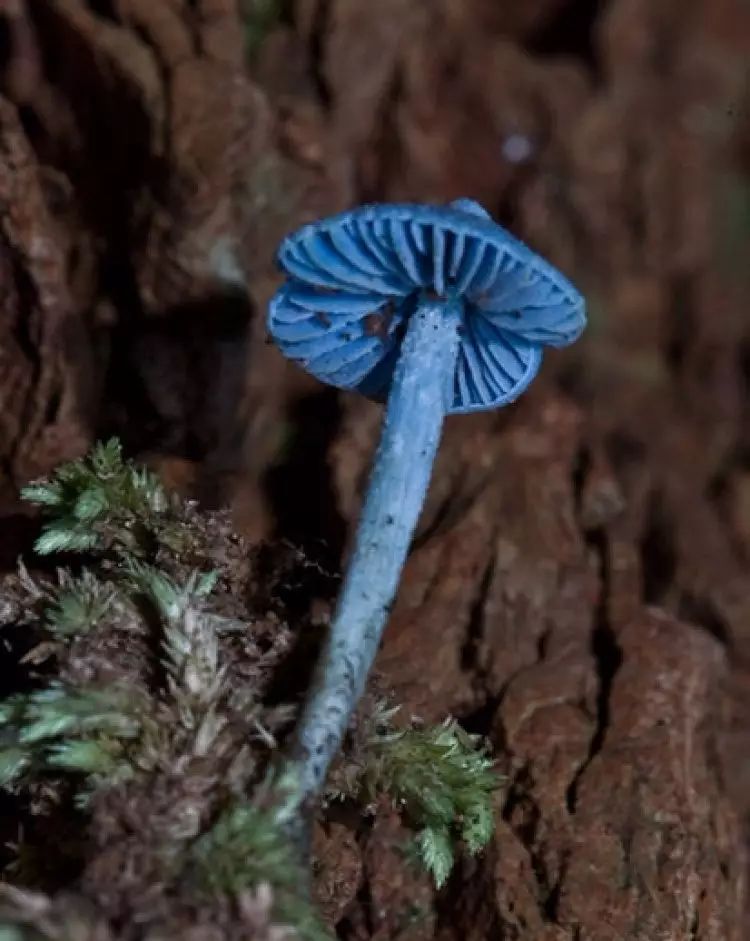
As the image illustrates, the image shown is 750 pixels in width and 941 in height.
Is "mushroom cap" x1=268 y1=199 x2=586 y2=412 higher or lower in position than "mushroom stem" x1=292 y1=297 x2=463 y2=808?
higher

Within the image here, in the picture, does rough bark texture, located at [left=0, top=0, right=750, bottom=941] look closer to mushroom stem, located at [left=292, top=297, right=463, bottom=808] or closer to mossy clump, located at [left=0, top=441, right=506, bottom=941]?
mossy clump, located at [left=0, top=441, right=506, bottom=941]

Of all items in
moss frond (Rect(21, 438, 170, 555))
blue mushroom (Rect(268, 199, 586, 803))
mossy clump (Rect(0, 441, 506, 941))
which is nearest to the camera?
mossy clump (Rect(0, 441, 506, 941))

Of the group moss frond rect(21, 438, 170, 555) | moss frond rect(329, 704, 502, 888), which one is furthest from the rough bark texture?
moss frond rect(21, 438, 170, 555)

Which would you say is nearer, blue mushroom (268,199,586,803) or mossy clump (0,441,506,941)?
mossy clump (0,441,506,941)

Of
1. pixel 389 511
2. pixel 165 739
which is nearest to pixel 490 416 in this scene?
pixel 389 511

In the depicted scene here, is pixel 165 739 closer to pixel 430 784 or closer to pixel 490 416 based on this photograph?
pixel 430 784

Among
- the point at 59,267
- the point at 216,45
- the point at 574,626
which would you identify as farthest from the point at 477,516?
the point at 216,45

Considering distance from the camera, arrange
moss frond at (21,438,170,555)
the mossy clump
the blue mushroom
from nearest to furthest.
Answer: the mossy clump → the blue mushroom → moss frond at (21,438,170,555)

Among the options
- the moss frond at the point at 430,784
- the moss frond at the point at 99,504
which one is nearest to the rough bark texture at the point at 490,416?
the moss frond at the point at 430,784
